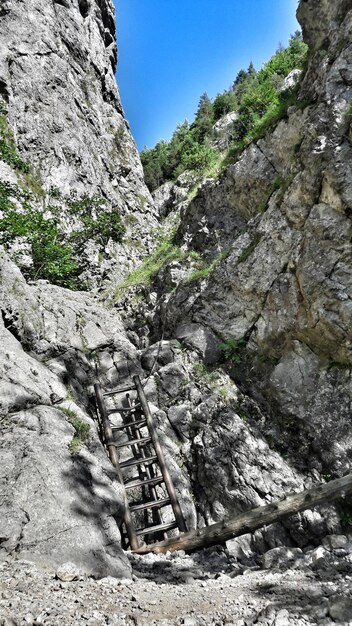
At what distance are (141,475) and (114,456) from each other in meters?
1.18

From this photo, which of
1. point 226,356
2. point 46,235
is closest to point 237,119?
point 46,235

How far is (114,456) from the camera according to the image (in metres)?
8.62

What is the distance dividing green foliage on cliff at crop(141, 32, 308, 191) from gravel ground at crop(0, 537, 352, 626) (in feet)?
47.9

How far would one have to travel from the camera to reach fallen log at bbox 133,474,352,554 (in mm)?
7000

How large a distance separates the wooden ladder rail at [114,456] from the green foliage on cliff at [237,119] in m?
12.2

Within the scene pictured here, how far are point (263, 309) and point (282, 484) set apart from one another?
5115 millimetres

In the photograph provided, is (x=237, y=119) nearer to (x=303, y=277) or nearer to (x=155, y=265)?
(x=155, y=265)

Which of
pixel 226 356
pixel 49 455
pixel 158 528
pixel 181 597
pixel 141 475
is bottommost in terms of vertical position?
pixel 181 597

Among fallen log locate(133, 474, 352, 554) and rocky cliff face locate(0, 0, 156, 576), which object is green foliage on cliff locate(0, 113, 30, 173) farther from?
fallen log locate(133, 474, 352, 554)

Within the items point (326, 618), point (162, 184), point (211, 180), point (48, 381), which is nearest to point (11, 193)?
point (211, 180)

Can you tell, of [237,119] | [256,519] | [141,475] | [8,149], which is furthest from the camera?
[8,149]

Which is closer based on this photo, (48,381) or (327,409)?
(48,381)

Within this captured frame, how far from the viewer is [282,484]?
931cm

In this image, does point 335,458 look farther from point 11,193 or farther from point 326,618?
point 11,193
